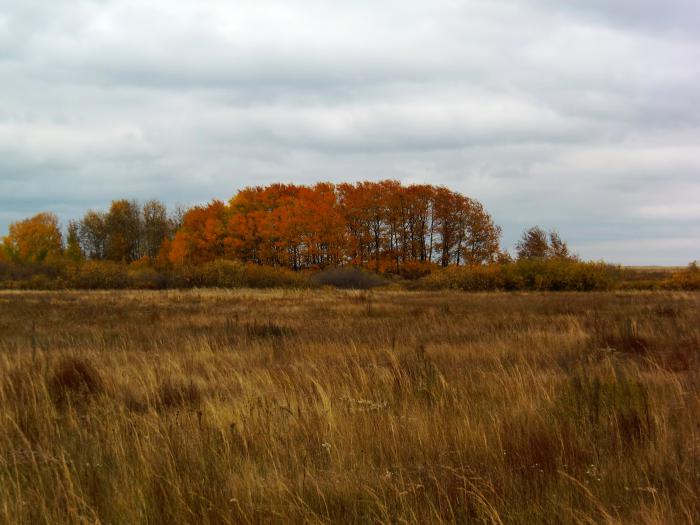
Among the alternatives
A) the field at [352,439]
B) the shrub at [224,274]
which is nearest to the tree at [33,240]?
the shrub at [224,274]

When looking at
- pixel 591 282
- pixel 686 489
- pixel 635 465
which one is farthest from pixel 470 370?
pixel 591 282

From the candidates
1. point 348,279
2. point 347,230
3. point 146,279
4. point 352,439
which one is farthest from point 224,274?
point 352,439

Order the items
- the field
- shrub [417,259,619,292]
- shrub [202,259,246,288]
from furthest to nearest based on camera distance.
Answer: shrub [202,259,246,288] < shrub [417,259,619,292] < the field

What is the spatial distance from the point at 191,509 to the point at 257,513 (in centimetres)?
38

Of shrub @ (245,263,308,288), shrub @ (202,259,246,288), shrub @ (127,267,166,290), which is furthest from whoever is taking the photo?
shrub @ (127,267,166,290)

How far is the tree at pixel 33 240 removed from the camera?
8238 centimetres

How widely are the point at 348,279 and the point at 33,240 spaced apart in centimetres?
5830

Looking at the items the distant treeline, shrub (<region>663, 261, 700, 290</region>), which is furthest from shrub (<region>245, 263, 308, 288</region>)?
shrub (<region>663, 261, 700, 290</region>)

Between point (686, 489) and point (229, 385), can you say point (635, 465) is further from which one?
point (229, 385)

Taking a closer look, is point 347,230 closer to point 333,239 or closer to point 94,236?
point 333,239

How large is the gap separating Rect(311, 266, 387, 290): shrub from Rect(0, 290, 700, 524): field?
1527 inches

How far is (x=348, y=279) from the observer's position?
47844 millimetres

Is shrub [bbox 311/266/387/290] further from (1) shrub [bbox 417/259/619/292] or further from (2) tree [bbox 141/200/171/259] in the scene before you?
(2) tree [bbox 141/200/171/259]

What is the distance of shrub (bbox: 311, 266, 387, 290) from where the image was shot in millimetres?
47375
